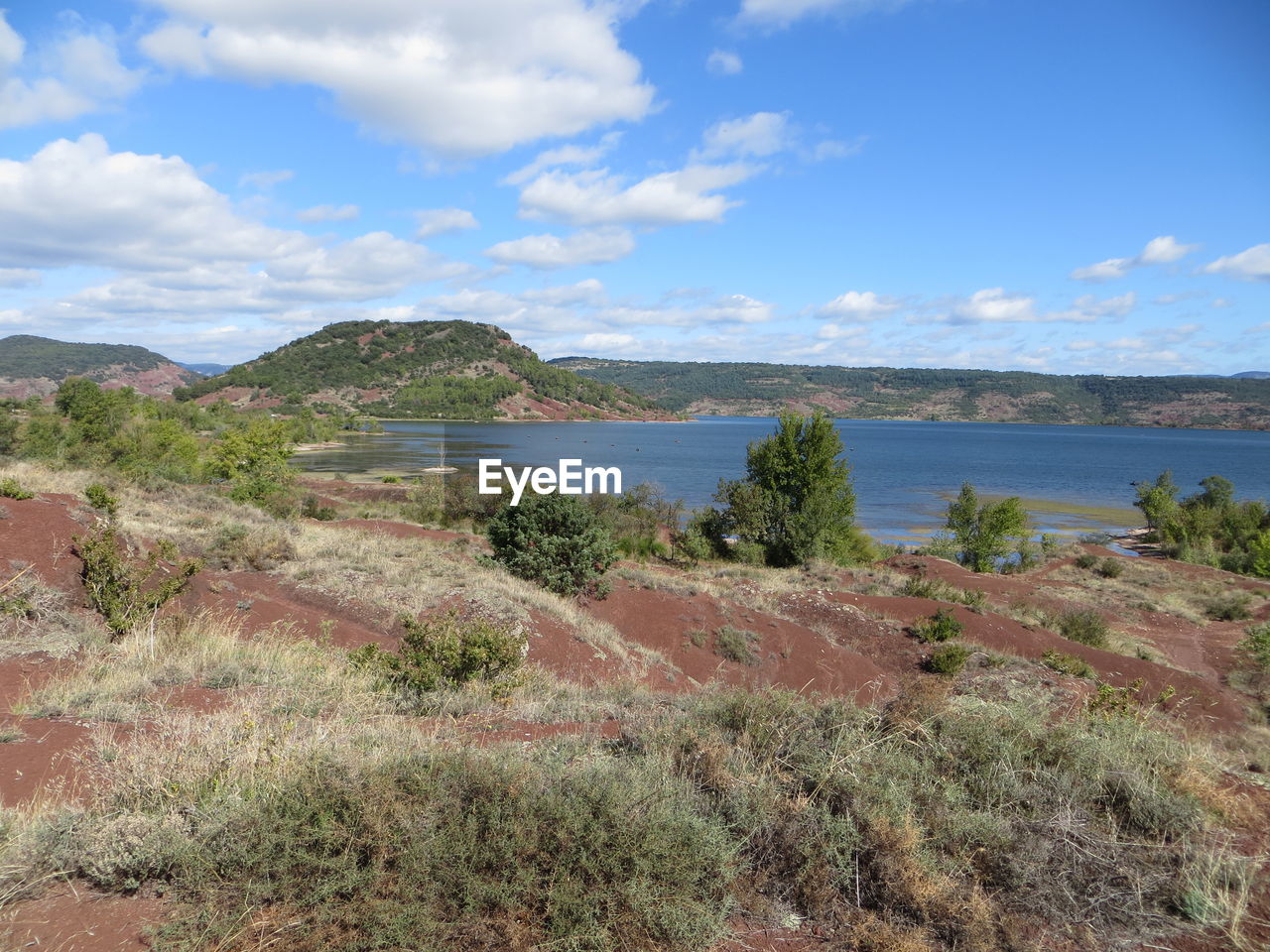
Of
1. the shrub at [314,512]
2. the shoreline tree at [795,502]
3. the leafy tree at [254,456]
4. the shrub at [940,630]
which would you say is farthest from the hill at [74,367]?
the shrub at [940,630]

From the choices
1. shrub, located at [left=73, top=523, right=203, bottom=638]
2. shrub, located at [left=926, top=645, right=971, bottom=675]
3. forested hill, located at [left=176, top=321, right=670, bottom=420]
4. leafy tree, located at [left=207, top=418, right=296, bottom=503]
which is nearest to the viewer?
shrub, located at [left=73, top=523, right=203, bottom=638]

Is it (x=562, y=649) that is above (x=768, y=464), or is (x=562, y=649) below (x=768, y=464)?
below

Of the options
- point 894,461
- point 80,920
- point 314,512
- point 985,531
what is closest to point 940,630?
point 80,920

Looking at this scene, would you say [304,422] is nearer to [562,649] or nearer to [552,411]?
[552,411]

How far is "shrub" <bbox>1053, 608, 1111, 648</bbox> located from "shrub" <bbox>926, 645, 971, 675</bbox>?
650 cm

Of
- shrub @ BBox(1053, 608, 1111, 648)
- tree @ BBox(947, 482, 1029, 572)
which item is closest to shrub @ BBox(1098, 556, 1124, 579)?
tree @ BBox(947, 482, 1029, 572)

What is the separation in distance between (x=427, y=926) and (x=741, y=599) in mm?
16521

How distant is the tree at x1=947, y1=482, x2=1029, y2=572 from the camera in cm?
3391

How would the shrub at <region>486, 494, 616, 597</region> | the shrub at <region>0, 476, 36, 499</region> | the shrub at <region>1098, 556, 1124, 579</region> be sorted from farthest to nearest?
the shrub at <region>1098, 556, 1124, 579</region> < the shrub at <region>486, 494, 616, 597</region> < the shrub at <region>0, 476, 36, 499</region>

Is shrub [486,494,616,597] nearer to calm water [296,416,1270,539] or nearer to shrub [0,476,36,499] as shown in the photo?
shrub [0,476,36,499]

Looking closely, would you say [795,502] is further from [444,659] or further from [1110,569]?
[444,659]

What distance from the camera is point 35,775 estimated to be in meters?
4.37

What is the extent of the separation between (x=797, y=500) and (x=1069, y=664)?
50.8 feet

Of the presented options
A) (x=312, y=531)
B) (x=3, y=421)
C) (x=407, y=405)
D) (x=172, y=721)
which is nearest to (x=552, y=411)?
(x=407, y=405)
